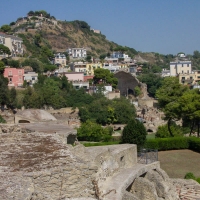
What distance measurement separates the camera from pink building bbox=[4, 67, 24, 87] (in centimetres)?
5375

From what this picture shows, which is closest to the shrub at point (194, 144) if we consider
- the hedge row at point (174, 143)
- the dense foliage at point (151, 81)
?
the hedge row at point (174, 143)

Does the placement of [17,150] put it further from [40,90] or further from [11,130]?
[40,90]

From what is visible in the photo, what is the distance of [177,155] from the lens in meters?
23.1

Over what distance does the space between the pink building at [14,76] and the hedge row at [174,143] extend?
34.2m

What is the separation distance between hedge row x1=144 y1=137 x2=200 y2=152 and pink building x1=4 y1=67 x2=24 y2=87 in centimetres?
3416

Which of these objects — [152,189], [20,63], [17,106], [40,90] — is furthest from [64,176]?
[20,63]

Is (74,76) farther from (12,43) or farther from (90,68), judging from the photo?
(12,43)

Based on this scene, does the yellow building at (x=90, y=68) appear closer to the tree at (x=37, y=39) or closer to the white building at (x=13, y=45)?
the white building at (x=13, y=45)

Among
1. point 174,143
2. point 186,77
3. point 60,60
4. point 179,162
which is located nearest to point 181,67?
point 186,77

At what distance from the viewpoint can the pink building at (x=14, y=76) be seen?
176 ft

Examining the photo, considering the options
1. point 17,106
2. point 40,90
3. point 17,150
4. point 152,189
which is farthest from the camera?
point 40,90

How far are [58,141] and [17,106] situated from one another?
35.0 m

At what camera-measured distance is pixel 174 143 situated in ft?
81.4

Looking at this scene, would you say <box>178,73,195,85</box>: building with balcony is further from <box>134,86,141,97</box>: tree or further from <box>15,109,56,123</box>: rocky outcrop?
<box>15,109,56,123</box>: rocky outcrop
